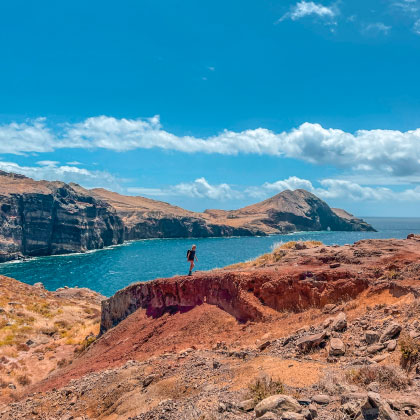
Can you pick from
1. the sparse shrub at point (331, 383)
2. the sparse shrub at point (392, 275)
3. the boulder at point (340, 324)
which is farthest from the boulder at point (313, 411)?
the sparse shrub at point (392, 275)

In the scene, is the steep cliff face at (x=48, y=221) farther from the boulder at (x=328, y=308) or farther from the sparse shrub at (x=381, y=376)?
the sparse shrub at (x=381, y=376)

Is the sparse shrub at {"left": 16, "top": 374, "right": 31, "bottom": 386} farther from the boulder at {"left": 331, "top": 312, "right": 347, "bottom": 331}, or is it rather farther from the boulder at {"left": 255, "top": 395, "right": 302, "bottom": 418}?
the boulder at {"left": 255, "top": 395, "right": 302, "bottom": 418}

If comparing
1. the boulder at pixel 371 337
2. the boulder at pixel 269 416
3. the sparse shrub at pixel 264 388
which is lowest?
the sparse shrub at pixel 264 388

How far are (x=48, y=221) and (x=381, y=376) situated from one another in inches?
5529

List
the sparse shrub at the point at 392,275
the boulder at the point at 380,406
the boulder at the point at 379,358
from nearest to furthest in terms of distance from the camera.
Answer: the boulder at the point at 380,406 < the boulder at the point at 379,358 < the sparse shrub at the point at 392,275

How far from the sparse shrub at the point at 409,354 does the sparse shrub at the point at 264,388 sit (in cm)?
275

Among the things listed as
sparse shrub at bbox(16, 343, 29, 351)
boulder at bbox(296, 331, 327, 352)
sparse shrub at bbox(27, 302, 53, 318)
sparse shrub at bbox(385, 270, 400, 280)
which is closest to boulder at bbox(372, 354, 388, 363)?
boulder at bbox(296, 331, 327, 352)

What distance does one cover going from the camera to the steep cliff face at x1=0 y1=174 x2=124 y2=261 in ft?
395

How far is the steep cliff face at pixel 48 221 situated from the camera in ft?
395

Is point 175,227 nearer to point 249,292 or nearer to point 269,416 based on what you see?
point 249,292

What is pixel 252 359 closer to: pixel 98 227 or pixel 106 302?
pixel 106 302

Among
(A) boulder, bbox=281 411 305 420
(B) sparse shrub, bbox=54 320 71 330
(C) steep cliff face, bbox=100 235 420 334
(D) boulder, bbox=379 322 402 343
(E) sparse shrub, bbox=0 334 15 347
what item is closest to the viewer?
(A) boulder, bbox=281 411 305 420

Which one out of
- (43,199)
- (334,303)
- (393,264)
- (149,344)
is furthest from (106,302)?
(43,199)

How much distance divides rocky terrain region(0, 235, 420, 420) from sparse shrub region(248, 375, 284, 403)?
0.11 feet
